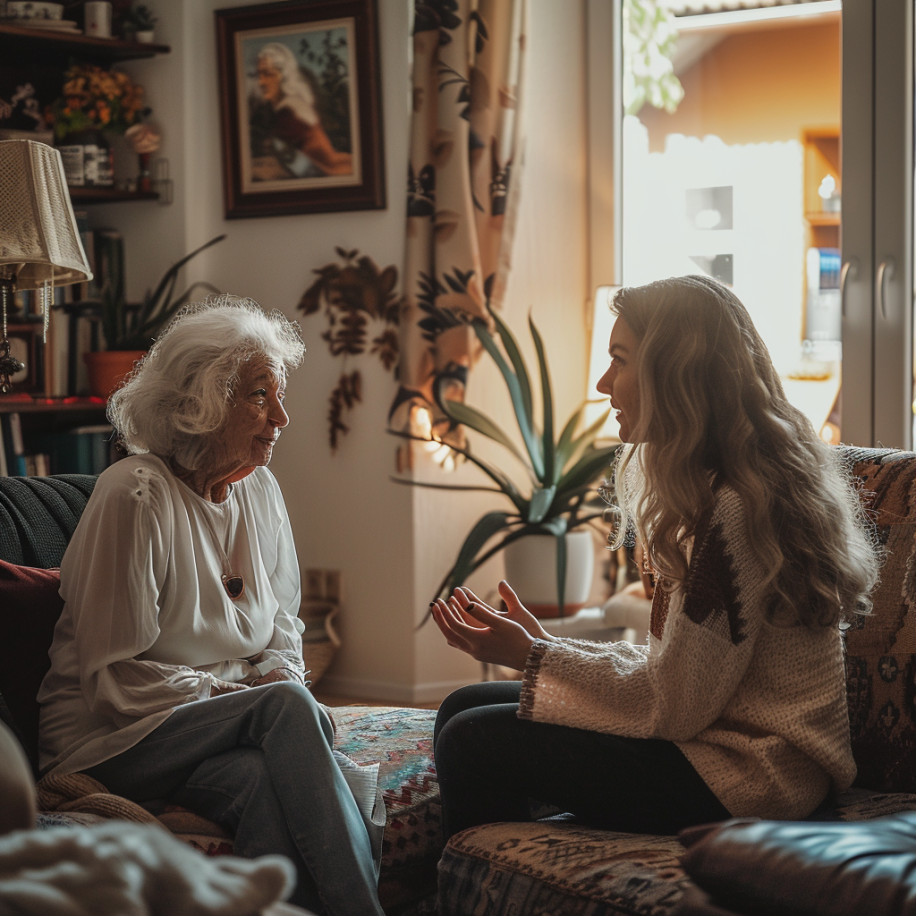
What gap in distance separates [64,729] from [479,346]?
2.07 m

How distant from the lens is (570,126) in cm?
375

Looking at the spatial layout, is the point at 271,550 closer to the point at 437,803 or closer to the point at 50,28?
the point at 437,803

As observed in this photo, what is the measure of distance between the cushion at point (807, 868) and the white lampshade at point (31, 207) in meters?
1.56

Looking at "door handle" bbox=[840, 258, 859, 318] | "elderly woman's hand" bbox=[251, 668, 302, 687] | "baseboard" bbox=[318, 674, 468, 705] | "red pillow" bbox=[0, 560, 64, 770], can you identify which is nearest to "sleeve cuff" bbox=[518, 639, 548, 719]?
"elderly woman's hand" bbox=[251, 668, 302, 687]

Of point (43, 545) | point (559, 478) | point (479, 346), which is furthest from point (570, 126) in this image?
point (43, 545)

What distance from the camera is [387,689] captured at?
143 inches

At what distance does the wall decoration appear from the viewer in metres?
3.55

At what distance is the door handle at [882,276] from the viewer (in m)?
3.24

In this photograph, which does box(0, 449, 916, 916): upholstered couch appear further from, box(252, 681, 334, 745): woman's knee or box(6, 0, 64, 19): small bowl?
box(6, 0, 64, 19): small bowl

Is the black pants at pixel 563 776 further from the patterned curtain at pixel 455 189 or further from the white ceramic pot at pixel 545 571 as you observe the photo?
the patterned curtain at pixel 455 189

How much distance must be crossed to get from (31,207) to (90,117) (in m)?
1.63

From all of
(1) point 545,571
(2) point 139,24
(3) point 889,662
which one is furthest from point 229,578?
(2) point 139,24

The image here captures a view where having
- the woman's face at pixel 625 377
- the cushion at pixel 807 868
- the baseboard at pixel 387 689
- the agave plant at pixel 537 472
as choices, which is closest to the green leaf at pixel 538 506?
the agave plant at pixel 537 472

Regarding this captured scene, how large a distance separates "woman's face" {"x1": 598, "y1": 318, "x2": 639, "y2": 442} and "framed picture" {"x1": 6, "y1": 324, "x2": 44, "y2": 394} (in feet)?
7.43
